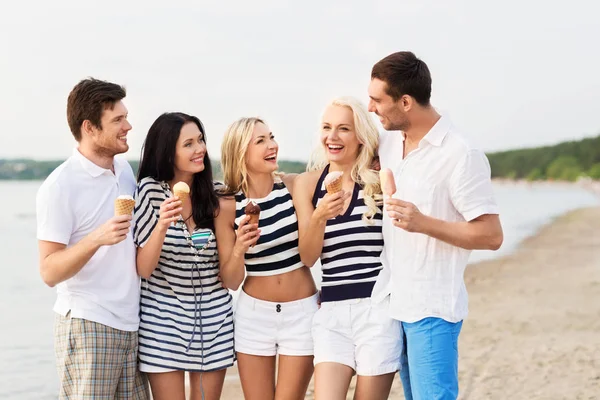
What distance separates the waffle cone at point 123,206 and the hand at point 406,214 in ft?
5.47

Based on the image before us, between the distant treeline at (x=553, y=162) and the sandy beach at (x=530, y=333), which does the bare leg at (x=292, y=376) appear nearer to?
the sandy beach at (x=530, y=333)

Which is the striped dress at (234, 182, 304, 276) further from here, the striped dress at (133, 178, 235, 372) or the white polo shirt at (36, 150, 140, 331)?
the white polo shirt at (36, 150, 140, 331)

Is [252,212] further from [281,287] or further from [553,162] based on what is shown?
[553,162]

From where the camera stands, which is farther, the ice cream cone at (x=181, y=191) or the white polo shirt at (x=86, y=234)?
the ice cream cone at (x=181, y=191)

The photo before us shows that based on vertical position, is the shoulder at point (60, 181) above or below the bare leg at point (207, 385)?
above

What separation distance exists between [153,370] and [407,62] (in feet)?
9.32

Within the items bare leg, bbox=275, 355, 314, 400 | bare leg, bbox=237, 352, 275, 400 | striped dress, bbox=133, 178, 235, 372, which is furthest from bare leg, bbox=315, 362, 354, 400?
striped dress, bbox=133, 178, 235, 372

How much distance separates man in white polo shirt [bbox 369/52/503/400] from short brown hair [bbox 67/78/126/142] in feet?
6.08

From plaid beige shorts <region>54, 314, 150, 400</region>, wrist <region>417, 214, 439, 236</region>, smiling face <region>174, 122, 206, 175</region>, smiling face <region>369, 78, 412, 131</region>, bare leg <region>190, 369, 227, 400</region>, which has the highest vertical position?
smiling face <region>369, 78, 412, 131</region>

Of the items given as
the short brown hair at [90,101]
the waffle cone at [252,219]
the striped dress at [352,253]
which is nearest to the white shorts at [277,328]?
the striped dress at [352,253]

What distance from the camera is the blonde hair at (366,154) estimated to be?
5.40 meters

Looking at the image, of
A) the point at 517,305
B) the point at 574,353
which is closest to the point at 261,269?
the point at 574,353

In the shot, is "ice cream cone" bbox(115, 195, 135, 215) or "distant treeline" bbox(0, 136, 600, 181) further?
"distant treeline" bbox(0, 136, 600, 181)

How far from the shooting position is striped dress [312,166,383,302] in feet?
17.6
